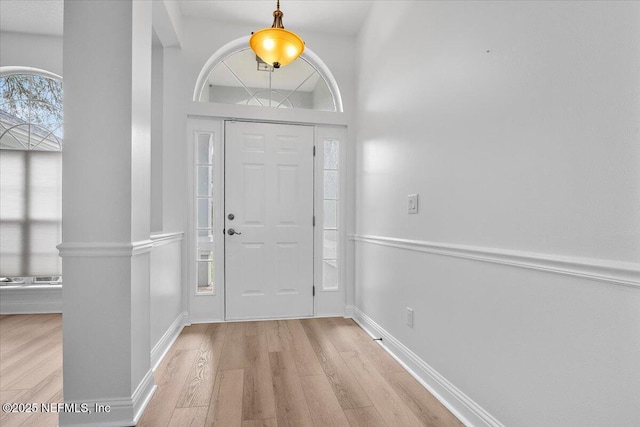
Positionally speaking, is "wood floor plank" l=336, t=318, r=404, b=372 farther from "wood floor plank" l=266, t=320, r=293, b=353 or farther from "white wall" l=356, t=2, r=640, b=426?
"wood floor plank" l=266, t=320, r=293, b=353

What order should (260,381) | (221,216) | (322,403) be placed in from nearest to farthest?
(322,403) → (260,381) → (221,216)

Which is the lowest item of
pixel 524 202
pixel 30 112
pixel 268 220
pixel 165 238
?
pixel 165 238

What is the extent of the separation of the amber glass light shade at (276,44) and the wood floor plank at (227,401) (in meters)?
2.00

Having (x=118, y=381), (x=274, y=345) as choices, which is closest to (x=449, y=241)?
(x=274, y=345)

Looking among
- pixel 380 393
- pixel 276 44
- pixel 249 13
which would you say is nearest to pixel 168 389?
pixel 380 393

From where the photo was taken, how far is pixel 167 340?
2588mm

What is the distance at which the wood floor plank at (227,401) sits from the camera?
1.66 m

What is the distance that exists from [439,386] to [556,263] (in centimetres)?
107

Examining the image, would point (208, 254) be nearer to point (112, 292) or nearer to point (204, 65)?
point (112, 292)

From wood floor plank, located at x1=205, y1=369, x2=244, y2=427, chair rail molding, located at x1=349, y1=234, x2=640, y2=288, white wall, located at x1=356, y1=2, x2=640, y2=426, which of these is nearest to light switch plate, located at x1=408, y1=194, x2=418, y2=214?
white wall, located at x1=356, y1=2, x2=640, y2=426

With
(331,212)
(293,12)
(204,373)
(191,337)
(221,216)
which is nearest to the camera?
(204,373)

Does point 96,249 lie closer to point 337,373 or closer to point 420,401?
point 337,373

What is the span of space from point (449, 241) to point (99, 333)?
72.2 inches

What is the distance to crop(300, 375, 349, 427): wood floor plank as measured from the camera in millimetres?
1664
